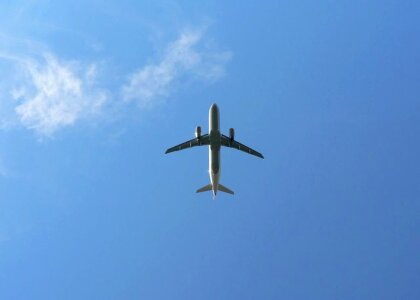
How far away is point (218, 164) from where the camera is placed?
128500 millimetres

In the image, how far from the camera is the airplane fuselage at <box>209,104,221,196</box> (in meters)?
123

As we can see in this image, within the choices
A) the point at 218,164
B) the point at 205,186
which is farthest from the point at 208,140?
the point at 205,186

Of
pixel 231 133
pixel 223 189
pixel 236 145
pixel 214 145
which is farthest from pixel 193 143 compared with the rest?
pixel 223 189

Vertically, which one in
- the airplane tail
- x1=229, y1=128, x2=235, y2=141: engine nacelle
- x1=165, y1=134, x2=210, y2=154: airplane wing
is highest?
x1=229, y1=128, x2=235, y2=141: engine nacelle

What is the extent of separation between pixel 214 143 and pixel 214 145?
56 cm

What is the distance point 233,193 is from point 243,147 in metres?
13.0

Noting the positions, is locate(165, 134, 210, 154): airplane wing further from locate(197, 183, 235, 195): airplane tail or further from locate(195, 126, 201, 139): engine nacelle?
locate(197, 183, 235, 195): airplane tail

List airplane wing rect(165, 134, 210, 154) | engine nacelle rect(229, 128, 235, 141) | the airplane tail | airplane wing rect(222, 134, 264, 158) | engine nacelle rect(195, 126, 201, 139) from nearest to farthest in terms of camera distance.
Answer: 1. engine nacelle rect(195, 126, 201, 139)
2. airplane wing rect(165, 134, 210, 154)
3. engine nacelle rect(229, 128, 235, 141)
4. airplane wing rect(222, 134, 264, 158)
5. the airplane tail

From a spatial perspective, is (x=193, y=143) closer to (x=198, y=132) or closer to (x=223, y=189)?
(x=198, y=132)

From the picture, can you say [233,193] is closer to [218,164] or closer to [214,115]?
[218,164]

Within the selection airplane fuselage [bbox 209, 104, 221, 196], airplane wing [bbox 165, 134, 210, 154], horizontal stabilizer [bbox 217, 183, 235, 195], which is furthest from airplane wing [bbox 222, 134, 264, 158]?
horizontal stabilizer [bbox 217, 183, 235, 195]

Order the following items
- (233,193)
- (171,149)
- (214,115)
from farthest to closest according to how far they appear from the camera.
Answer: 1. (233,193)
2. (171,149)
3. (214,115)

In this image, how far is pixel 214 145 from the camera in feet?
416

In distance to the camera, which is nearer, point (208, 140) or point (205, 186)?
point (208, 140)
